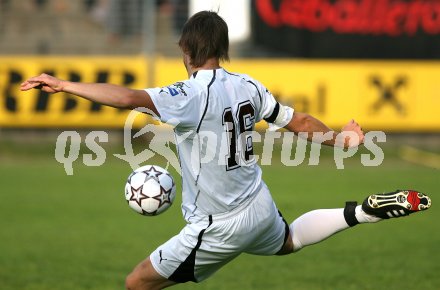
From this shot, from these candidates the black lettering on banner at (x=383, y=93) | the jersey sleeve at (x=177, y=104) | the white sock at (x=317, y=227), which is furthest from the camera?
the black lettering on banner at (x=383, y=93)

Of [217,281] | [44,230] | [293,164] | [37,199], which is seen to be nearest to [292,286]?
[217,281]

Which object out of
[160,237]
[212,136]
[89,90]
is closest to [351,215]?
[212,136]

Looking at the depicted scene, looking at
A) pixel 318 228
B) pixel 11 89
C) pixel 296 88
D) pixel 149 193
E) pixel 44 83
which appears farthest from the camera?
pixel 296 88

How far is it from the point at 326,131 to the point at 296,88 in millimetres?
13483

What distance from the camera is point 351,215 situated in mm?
6168

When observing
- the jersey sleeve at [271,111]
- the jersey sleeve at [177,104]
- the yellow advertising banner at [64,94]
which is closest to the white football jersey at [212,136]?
the jersey sleeve at [177,104]

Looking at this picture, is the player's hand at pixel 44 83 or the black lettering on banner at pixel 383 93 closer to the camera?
the player's hand at pixel 44 83

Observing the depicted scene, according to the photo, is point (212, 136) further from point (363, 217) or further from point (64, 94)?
point (64, 94)

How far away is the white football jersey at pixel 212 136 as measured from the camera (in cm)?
545

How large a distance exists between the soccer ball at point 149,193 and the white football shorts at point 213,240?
276 millimetres

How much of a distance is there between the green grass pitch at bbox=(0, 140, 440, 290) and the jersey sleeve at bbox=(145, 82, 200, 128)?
2785 mm

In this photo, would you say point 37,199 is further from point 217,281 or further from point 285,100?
point 285,100

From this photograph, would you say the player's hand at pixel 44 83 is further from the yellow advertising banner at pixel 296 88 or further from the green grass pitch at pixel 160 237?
the yellow advertising banner at pixel 296 88

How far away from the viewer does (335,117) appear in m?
19.5
